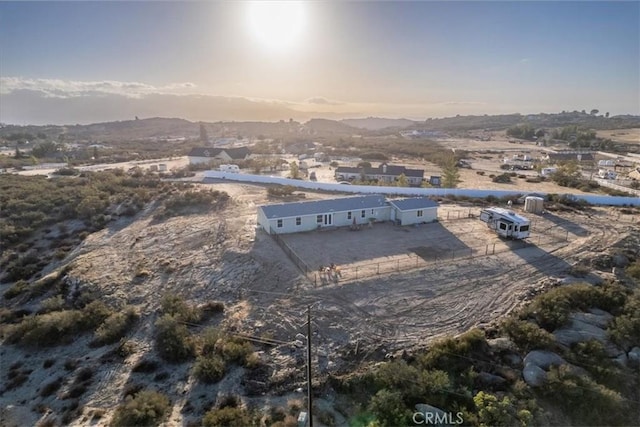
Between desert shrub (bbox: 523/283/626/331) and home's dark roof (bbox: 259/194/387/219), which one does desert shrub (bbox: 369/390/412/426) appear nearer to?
desert shrub (bbox: 523/283/626/331)

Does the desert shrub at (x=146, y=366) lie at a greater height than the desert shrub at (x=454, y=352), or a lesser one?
lesser

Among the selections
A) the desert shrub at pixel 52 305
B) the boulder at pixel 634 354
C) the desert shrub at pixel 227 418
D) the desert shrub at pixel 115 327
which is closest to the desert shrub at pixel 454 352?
the boulder at pixel 634 354

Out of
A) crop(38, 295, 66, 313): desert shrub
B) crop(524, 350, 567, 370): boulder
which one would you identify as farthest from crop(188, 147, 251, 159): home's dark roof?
crop(524, 350, 567, 370): boulder

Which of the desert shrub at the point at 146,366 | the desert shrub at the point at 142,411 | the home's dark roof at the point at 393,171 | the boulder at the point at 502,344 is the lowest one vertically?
the desert shrub at the point at 146,366

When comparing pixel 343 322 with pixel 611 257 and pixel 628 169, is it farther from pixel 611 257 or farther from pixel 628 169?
pixel 628 169

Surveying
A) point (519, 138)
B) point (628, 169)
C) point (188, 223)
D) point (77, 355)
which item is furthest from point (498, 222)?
point (519, 138)

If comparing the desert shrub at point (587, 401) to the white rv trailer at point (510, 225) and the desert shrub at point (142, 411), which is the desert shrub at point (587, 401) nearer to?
the desert shrub at point (142, 411)

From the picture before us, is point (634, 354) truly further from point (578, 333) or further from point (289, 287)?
point (289, 287)
